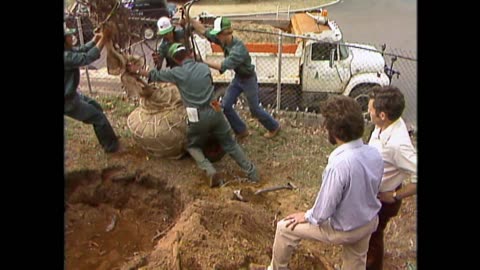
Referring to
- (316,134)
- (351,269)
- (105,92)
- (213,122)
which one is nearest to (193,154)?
(213,122)

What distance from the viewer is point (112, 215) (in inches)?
261

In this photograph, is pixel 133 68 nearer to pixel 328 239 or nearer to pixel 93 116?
A: pixel 93 116

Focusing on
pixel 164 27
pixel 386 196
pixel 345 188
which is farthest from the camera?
pixel 164 27

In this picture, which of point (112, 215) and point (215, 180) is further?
point (215, 180)

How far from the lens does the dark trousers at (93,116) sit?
22.7 ft

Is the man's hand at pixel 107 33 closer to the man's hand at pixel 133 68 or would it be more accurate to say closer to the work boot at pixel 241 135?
the man's hand at pixel 133 68

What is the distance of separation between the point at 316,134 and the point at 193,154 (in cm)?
239

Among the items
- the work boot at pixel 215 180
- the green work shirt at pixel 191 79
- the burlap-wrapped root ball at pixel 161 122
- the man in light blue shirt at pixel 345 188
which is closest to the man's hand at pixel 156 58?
the burlap-wrapped root ball at pixel 161 122

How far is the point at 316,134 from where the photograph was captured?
8.79 meters

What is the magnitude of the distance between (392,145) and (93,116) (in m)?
4.04

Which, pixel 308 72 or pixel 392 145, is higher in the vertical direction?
pixel 392 145

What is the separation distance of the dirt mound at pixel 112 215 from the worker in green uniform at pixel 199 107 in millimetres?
553

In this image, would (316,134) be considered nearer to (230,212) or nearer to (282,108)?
(282,108)

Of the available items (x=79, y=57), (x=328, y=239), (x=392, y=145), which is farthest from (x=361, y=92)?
(x=328, y=239)
